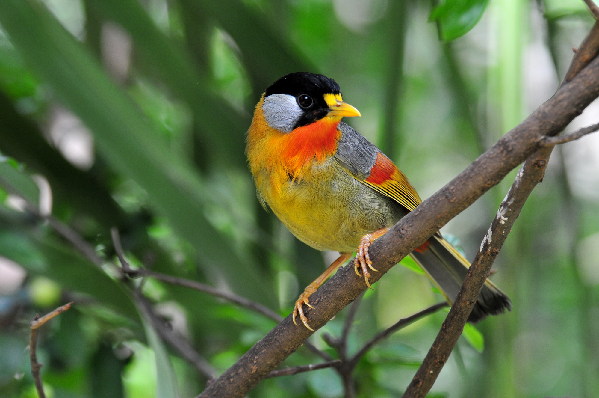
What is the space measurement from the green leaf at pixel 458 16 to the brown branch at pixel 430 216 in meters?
0.34

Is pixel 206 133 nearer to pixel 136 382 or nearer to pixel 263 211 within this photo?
pixel 263 211

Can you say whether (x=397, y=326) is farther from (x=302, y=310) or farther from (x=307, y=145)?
(x=307, y=145)

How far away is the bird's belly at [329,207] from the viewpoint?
2377mm

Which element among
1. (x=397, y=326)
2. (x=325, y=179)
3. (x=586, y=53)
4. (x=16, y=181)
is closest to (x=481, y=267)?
(x=397, y=326)

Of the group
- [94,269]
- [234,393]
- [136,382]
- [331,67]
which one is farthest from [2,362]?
[331,67]

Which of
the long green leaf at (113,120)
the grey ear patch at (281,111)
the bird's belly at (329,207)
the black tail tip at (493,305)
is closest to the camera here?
the long green leaf at (113,120)

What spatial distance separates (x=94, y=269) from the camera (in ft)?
7.55

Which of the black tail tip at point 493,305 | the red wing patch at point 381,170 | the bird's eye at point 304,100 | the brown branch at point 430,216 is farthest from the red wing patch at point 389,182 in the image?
the brown branch at point 430,216

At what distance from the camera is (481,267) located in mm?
1593

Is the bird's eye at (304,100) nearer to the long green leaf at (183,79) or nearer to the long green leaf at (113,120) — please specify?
the long green leaf at (183,79)

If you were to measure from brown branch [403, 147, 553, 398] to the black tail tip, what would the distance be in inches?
19.4

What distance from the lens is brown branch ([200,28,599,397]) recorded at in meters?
1.30

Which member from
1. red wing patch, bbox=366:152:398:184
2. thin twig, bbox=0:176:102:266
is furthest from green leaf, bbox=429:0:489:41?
thin twig, bbox=0:176:102:266

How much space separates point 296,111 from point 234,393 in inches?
44.3
